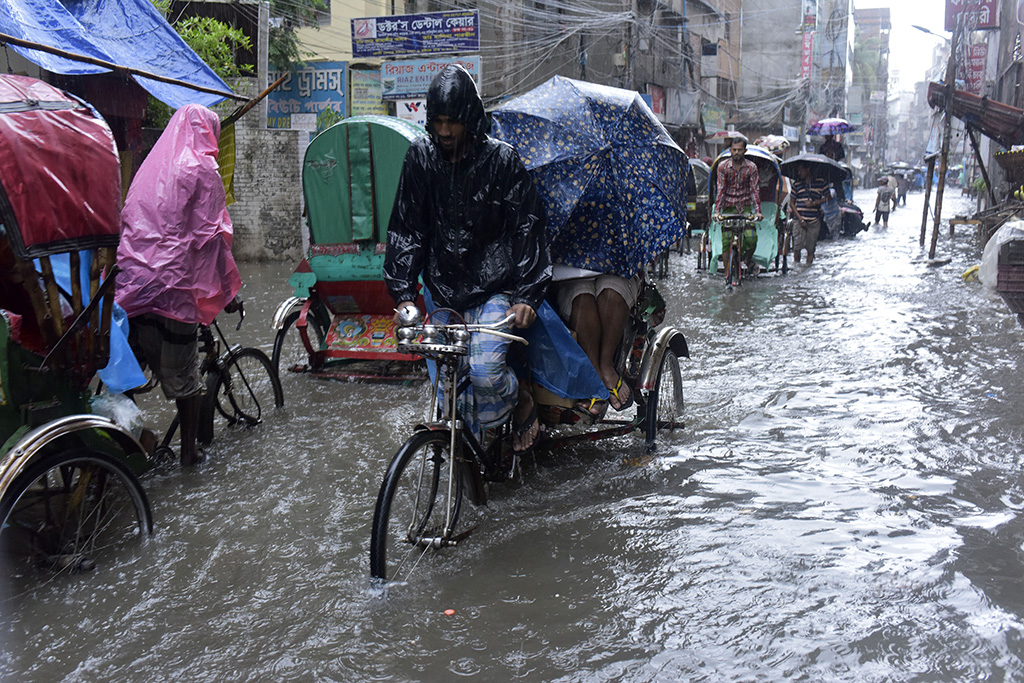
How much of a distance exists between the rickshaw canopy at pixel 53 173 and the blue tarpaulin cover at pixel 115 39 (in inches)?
86.0

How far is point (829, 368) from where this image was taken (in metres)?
7.26

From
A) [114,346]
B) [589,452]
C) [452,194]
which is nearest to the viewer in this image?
[452,194]

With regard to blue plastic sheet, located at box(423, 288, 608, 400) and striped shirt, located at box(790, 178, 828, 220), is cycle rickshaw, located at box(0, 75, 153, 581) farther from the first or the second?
striped shirt, located at box(790, 178, 828, 220)

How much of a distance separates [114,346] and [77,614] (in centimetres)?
139

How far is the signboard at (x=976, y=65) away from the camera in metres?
28.6

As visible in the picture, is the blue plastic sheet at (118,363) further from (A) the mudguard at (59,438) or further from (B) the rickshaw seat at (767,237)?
(B) the rickshaw seat at (767,237)

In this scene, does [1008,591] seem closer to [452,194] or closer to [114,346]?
[452,194]

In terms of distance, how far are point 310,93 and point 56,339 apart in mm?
16838

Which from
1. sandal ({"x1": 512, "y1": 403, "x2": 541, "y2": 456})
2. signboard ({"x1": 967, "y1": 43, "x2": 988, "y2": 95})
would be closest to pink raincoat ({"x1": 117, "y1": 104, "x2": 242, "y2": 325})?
sandal ({"x1": 512, "y1": 403, "x2": 541, "y2": 456})

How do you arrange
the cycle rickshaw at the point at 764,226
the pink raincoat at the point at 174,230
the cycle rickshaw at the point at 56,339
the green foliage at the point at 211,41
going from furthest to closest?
the cycle rickshaw at the point at 764,226
the green foliage at the point at 211,41
the pink raincoat at the point at 174,230
the cycle rickshaw at the point at 56,339

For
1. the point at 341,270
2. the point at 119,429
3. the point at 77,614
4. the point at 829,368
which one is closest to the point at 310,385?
the point at 341,270

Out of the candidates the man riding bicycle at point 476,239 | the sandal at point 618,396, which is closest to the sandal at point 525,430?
the man riding bicycle at point 476,239

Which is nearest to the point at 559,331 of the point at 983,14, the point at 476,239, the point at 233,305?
the point at 476,239

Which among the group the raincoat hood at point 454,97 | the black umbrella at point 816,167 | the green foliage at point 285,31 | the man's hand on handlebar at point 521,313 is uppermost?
the green foliage at point 285,31
